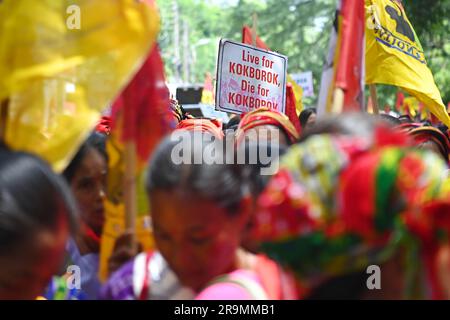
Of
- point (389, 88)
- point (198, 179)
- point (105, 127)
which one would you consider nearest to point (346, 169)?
point (198, 179)

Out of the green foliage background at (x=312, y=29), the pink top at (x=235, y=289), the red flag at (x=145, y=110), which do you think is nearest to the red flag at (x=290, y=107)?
the green foliage background at (x=312, y=29)

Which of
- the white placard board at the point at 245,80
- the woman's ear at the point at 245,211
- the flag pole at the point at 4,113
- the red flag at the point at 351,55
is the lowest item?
the woman's ear at the point at 245,211

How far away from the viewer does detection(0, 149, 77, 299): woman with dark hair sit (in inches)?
84.7

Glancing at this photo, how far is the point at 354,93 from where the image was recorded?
3.08 metres

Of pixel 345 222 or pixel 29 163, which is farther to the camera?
pixel 29 163

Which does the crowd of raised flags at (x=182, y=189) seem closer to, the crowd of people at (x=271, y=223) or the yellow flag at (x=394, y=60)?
the crowd of people at (x=271, y=223)

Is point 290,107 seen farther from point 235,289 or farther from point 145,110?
point 235,289

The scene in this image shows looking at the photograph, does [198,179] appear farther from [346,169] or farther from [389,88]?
[389,88]

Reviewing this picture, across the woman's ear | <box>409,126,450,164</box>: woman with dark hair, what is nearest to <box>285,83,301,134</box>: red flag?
<box>409,126,450,164</box>: woman with dark hair

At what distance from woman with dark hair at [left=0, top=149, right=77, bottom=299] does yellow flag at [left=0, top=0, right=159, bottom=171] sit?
1.21 feet

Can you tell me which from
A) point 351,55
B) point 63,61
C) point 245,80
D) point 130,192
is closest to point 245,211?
point 130,192

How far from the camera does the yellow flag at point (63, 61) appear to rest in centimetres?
262

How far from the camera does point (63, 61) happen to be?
263 cm
